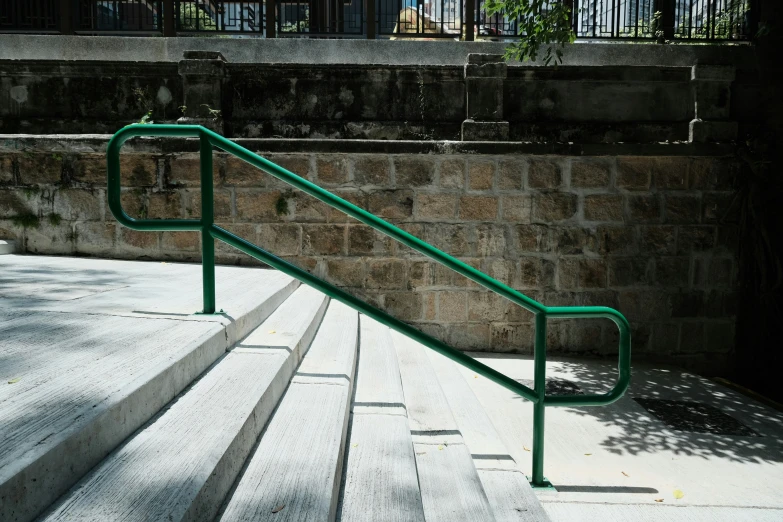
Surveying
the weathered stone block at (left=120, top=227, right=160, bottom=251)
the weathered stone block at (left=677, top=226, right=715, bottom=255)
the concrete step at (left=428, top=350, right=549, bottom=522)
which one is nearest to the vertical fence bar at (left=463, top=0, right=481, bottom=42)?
the weathered stone block at (left=677, top=226, right=715, bottom=255)

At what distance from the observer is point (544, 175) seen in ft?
18.0

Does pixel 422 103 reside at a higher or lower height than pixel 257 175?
higher

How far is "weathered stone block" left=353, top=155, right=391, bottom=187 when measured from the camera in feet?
17.6

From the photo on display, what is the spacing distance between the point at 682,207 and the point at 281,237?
13.0ft

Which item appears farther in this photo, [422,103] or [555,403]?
[422,103]

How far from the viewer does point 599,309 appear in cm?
268

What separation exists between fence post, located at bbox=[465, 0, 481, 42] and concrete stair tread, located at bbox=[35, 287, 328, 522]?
23.3 ft

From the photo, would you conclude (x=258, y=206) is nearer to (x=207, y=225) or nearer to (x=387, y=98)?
(x=387, y=98)

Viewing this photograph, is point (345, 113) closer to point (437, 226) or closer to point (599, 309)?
point (437, 226)

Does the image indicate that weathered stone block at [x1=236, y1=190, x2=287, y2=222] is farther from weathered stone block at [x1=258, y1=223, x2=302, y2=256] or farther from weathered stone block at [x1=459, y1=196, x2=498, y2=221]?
weathered stone block at [x1=459, y1=196, x2=498, y2=221]

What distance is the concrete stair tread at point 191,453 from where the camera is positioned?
1.38m

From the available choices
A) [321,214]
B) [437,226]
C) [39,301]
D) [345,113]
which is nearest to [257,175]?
[321,214]

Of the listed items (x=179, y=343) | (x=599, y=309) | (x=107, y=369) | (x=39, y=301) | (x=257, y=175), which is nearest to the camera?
(x=107, y=369)

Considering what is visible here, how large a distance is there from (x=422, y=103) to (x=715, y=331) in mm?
3785
